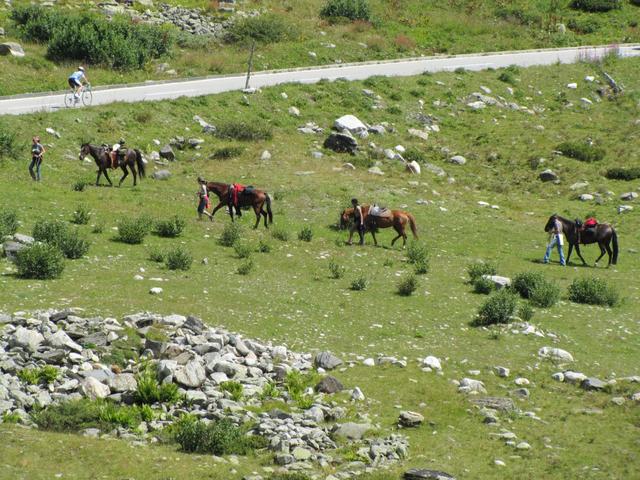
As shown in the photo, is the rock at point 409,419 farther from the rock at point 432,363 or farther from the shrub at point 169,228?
the shrub at point 169,228

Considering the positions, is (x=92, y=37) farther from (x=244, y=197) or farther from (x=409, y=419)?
(x=409, y=419)

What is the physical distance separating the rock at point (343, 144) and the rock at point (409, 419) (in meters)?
28.9

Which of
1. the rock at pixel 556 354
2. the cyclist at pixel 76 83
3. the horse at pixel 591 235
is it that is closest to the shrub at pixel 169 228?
the horse at pixel 591 235

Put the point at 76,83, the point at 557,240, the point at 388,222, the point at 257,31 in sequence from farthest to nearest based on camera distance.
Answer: the point at 257,31 → the point at 76,83 → the point at 557,240 → the point at 388,222

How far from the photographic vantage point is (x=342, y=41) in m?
64.6

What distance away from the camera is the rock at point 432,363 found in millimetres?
20312

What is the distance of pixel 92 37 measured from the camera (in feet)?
169

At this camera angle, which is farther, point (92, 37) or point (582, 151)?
point (92, 37)

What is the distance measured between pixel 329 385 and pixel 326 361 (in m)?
1.44

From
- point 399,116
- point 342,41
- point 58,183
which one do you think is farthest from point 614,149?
point 58,183

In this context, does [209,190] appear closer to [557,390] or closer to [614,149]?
[557,390]

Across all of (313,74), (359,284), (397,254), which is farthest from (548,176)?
(359,284)

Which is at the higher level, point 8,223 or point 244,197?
point 244,197

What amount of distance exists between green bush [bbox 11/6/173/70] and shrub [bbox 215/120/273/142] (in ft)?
37.7
